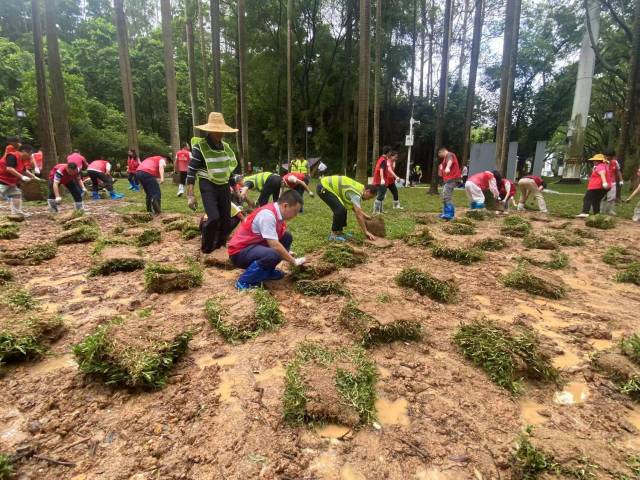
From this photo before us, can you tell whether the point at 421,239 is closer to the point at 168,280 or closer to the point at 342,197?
the point at 342,197

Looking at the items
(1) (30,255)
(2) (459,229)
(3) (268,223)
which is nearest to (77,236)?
(1) (30,255)

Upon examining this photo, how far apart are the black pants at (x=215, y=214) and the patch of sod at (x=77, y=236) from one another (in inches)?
79.9

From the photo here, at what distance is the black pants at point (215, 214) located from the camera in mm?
5051

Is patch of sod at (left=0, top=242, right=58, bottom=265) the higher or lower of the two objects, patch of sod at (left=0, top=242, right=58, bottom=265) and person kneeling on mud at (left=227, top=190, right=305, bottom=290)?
the lower

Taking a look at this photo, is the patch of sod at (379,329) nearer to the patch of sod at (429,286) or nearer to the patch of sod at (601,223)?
the patch of sod at (429,286)

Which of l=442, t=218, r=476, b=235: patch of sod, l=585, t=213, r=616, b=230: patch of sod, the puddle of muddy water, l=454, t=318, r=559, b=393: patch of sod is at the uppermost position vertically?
l=585, t=213, r=616, b=230: patch of sod

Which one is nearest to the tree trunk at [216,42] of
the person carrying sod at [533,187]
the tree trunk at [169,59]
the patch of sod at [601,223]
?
the tree trunk at [169,59]

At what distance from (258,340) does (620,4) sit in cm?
2333

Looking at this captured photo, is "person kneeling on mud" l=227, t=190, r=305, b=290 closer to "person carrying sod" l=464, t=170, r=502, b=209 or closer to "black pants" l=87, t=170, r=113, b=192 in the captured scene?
"person carrying sod" l=464, t=170, r=502, b=209

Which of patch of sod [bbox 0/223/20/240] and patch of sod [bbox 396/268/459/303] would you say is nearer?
patch of sod [bbox 396/268/459/303]

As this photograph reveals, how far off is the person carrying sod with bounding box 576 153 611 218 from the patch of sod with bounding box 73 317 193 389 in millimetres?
9472

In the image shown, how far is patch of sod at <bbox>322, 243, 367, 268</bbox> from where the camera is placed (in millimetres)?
4770

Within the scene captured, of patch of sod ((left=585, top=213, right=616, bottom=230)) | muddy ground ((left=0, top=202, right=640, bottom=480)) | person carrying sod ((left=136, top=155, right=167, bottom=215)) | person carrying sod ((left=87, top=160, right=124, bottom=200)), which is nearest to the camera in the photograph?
muddy ground ((left=0, top=202, right=640, bottom=480))

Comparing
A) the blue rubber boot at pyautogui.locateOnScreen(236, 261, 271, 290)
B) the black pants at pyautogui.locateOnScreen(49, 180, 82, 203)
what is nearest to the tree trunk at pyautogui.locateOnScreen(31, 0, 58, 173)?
the black pants at pyautogui.locateOnScreen(49, 180, 82, 203)
